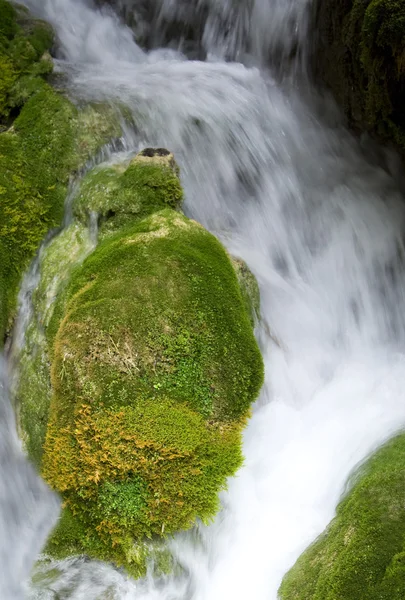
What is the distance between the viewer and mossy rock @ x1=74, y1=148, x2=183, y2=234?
5773 millimetres

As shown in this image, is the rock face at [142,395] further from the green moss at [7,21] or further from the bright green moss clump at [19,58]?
the green moss at [7,21]

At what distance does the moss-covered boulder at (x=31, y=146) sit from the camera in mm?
6039

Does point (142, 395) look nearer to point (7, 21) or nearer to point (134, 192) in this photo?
point (134, 192)

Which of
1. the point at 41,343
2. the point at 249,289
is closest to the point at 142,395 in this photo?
the point at 41,343

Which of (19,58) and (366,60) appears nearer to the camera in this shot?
(366,60)

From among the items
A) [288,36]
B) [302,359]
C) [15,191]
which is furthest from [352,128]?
[15,191]

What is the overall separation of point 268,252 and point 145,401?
3221mm

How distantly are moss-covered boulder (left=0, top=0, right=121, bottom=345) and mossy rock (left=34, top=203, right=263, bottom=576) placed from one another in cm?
151

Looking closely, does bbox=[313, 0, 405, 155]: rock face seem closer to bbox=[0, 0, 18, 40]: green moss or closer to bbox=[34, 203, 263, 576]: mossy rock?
bbox=[34, 203, 263, 576]: mossy rock

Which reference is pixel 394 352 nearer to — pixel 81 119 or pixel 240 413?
pixel 240 413

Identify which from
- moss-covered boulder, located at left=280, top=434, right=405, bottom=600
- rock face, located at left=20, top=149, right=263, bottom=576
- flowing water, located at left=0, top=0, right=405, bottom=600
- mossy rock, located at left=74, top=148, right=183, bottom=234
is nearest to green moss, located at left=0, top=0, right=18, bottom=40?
flowing water, located at left=0, top=0, right=405, bottom=600

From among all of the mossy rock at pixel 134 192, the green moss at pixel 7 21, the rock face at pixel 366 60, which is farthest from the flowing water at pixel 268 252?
the green moss at pixel 7 21

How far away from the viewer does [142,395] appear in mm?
4457

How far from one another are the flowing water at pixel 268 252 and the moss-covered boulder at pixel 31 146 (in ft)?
1.86
